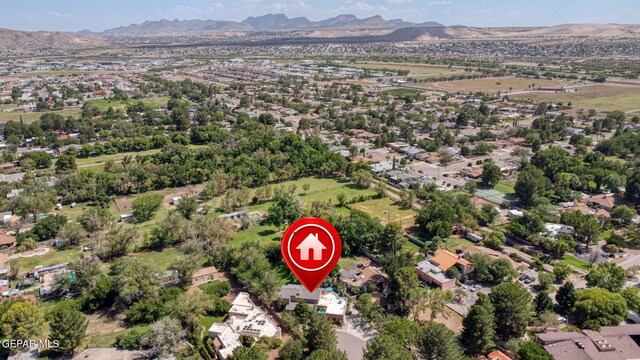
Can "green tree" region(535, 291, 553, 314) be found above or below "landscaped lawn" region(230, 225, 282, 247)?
above

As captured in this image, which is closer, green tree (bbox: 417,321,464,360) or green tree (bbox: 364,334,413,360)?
green tree (bbox: 364,334,413,360)

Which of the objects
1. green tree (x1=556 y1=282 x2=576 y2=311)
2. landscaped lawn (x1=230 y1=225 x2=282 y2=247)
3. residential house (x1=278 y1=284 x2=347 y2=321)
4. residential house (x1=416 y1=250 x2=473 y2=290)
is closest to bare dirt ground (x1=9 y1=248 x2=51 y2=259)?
landscaped lawn (x1=230 y1=225 x2=282 y2=247)

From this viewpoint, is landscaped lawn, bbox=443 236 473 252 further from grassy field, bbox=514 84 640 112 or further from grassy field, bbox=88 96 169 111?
grassy field, bbox=88 96 169 111

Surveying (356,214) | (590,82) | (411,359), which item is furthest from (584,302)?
(590,82)

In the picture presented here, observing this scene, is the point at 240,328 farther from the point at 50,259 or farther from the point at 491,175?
the point at 491,175

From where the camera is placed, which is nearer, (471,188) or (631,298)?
(631,298)

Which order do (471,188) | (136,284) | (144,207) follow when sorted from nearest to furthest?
(136,284)
(144,207)
(471,188)

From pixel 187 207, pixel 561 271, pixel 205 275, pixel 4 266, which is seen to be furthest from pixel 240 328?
pixel 561 271
